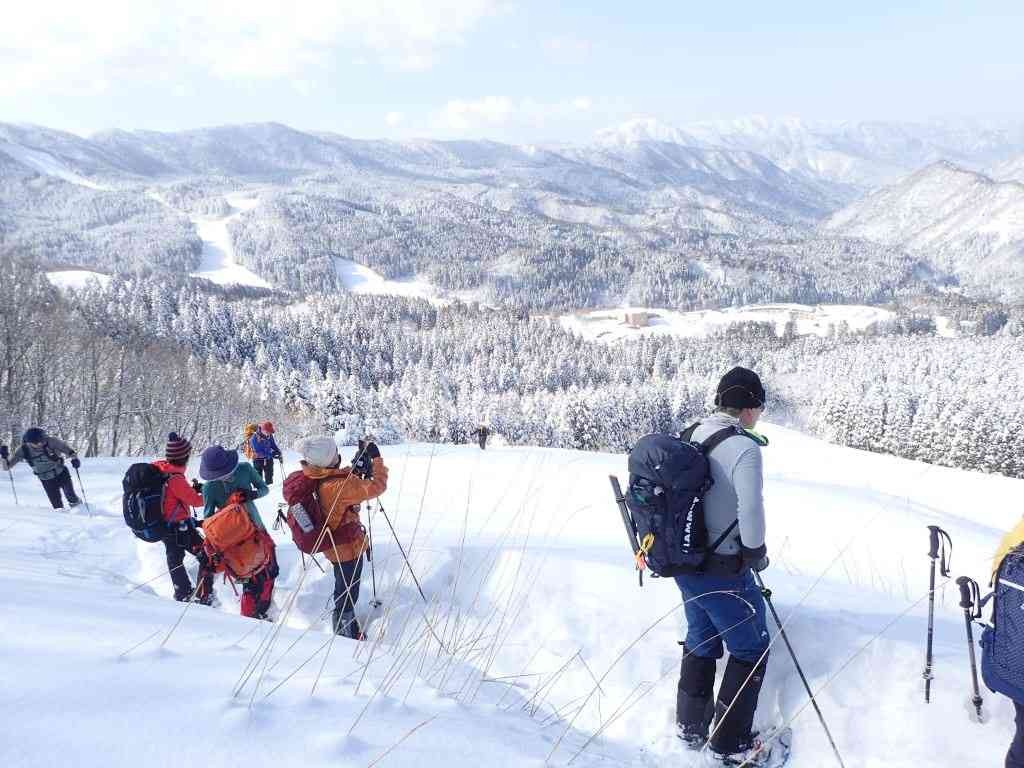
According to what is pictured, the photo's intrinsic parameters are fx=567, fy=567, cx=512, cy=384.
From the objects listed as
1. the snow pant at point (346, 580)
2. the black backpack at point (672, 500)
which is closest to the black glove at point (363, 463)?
the snow pant at point (346, 580)

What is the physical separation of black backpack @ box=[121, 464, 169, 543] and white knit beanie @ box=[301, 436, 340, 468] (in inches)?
77.2

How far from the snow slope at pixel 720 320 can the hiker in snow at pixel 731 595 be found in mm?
148649

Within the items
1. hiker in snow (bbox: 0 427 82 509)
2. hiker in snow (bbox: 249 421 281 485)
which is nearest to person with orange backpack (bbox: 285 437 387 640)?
hiker in snow (bbox: 0 427 82 509)

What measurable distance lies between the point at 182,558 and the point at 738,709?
199 inches

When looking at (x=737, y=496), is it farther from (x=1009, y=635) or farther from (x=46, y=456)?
(x=46, y=456)

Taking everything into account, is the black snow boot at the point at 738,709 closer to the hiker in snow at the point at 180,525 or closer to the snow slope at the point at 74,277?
the hiker in snow at the point at 180,525

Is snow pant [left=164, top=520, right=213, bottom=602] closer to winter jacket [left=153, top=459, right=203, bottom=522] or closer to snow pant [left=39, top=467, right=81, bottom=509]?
winter jacket [left=153, top=459, right=203, bottom=522]

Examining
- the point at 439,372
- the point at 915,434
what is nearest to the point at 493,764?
the point at 915,434

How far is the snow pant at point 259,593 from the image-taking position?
4750 mm

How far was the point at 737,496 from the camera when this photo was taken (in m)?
3.06

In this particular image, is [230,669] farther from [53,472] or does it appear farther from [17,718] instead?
[53,472]

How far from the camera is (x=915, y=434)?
203 ft

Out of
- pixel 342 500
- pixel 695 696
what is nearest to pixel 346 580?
pixel 342 500

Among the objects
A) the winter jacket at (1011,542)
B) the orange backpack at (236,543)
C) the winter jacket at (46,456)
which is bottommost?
the winter jacket at (46,456)
